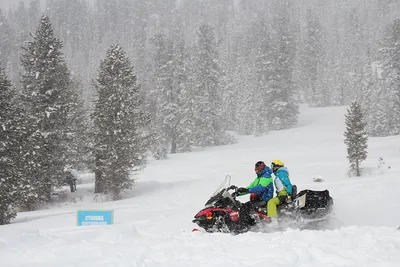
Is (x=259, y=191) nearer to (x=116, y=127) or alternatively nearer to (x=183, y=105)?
(x=116, y=127)

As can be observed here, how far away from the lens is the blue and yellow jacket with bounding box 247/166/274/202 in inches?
390

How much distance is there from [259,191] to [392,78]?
4115 cm

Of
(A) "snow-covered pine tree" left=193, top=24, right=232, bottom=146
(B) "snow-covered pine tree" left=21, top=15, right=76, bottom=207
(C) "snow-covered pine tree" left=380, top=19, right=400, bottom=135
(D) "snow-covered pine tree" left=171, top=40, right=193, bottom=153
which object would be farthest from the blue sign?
(C) "snow-covered pine tree" left=380, top=19, right=400, bottom=135

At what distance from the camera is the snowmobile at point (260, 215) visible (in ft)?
31.0

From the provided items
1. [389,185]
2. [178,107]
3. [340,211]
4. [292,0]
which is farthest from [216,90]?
[292,0]

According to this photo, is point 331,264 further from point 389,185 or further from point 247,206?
point 389,185

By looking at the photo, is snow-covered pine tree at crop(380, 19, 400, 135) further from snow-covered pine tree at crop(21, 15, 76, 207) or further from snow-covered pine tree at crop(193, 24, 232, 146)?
snow-covered pine tree at crop(21, 15, 76, 207)

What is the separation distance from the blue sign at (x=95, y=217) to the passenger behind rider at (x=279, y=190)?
5.66 m

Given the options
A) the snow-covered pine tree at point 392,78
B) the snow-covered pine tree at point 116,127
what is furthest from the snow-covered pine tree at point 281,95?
the snow-covered pine tree at point 116,127

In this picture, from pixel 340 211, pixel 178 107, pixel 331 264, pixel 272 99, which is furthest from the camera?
pixel 272 99

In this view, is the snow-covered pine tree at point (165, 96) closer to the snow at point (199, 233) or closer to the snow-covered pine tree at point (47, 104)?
the snow at point (199, 233)

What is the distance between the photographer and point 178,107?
4491 centimetres

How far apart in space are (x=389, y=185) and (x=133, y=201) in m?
12.9

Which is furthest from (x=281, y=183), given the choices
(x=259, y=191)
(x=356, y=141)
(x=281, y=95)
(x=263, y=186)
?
(x=281, y=95)
